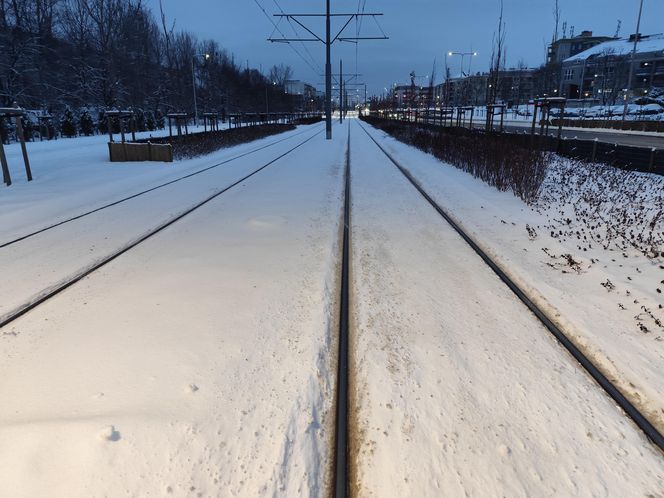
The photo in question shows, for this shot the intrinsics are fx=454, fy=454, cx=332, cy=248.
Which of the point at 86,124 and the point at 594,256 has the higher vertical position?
the point at 86,124

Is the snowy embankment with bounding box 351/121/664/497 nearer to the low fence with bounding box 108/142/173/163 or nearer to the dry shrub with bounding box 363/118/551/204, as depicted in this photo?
the dry shrub with bounding box 363/118/551/204

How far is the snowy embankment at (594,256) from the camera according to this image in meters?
3.89

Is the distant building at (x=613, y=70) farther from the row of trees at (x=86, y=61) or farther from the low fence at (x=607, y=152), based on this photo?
the low fence at (x=607, y=152)

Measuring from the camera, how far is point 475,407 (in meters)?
3.20

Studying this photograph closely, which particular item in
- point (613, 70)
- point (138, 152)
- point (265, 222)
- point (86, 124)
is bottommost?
point (265, 222)

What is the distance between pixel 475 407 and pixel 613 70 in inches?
3780

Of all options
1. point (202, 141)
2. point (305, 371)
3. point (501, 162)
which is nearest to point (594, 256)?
point (305, 371)

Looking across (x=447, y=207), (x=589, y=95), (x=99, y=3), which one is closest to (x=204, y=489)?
(x=447, y=207)

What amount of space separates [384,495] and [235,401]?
128 centimetres

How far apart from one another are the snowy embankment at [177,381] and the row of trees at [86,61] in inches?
1172

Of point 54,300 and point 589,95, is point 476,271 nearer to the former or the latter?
point 54,300

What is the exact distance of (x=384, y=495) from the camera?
2498mm

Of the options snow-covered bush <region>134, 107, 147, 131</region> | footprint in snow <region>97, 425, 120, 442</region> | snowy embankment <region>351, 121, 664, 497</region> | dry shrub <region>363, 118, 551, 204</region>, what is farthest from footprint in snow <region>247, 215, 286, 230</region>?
snow-covered bush <region>134, 107, 147, 131</region>

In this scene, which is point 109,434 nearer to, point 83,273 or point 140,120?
point 83,273
